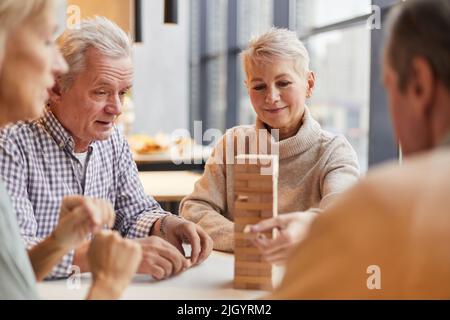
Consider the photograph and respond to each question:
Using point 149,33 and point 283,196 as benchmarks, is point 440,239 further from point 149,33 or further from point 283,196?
point 149,33

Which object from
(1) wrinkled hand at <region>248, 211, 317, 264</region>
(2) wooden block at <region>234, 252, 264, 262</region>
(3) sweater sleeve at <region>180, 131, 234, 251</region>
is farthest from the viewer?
(3) sweater sleeve at <region>180, 131, 234, 251</region>

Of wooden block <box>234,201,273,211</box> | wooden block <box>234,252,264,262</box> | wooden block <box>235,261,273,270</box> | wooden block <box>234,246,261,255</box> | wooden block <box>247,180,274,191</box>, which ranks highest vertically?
wooden block <box>247,180,274,191</box>

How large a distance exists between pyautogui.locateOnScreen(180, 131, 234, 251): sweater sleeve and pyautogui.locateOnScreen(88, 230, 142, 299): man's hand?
778mm

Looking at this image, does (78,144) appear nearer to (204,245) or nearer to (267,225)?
(204,245)

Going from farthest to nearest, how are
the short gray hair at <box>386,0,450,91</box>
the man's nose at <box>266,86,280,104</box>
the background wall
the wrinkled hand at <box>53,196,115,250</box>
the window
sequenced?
1. the background wall
2. the window
3. the man's nose at <box>266,86,280,104</box>
4. the wrinkled hand at <box>53,196,115,250</box>
5. the short gray hair at <box>386,0,450,91</box>

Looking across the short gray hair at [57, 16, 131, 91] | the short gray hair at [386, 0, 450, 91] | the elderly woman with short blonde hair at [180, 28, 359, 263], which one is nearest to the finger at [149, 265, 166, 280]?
the elderly woman with short blonde hair at [180, 28, 359, 263]

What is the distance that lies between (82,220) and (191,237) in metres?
0.60

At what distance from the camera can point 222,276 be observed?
1688 mm

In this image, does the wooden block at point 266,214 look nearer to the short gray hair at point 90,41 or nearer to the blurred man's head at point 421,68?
the blurred man's head at point 421,68

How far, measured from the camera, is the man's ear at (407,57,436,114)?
903 millimetres

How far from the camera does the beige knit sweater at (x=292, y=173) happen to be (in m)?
2.06

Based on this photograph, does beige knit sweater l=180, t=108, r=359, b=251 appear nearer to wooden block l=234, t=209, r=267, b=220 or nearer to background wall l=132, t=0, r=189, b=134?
wooden block l=234, t=209, r=267, b=220

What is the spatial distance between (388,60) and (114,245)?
1.87 feet
